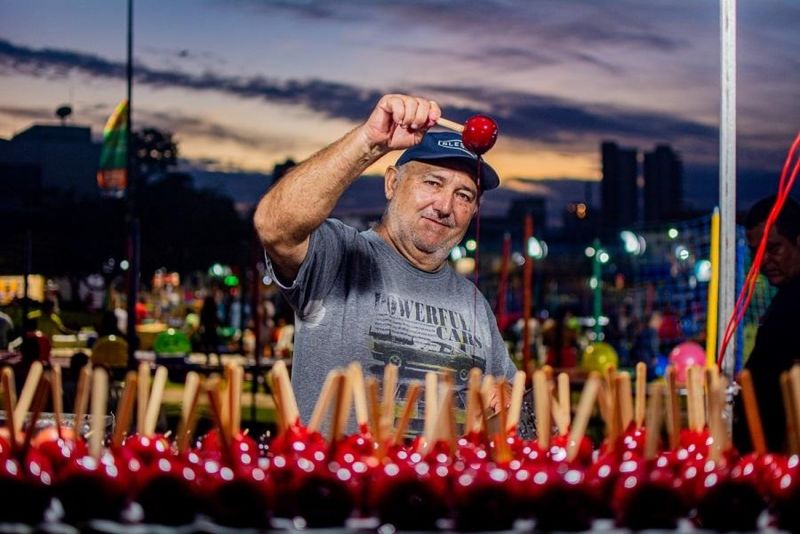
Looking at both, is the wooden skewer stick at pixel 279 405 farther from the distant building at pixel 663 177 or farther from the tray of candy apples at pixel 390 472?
the distant building at pixel 663 177

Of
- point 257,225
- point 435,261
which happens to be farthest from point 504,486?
point 435,261

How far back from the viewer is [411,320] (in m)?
3.20

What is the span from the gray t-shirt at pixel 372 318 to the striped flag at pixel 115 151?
617 inches

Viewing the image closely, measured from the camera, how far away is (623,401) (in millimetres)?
2203

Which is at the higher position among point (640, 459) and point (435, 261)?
point (435, 261)

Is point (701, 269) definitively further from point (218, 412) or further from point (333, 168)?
point (218, 412)

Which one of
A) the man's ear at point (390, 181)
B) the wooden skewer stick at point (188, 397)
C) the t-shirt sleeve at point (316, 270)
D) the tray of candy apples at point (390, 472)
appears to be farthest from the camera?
the man's ear at point (390, 181)

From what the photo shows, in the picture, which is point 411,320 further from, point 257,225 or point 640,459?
point 640,459

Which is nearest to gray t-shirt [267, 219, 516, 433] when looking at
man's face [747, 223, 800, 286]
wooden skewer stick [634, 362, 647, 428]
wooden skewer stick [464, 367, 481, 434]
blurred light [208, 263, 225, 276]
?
wooden skewer stick [464, 367, 481, 434]

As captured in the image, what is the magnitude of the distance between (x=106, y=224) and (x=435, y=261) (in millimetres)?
32919

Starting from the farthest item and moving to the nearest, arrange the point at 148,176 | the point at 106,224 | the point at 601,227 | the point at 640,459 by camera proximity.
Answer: the point at 601,227 → the point at 148,176 → the point at 106,224 → the point at 640,459

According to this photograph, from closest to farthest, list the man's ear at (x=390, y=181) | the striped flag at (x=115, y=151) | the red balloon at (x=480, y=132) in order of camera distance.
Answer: the red balloon at (x=480, y=132) → the man's ear at (x=390, y=181) → the striped flag at (x=115, y=151)

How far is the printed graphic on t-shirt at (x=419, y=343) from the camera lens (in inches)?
123

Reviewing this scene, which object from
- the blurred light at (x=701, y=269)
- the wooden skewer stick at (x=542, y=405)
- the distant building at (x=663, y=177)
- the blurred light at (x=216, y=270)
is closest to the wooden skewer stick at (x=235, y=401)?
the wooden skewer stick at (x=542, y=405)
